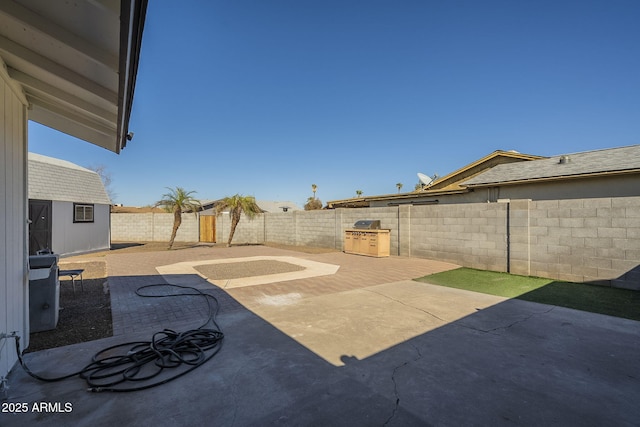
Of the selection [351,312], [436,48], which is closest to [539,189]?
[436,48]

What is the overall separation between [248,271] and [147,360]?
573 cm

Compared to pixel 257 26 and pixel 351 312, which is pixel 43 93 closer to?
pixel 351 312

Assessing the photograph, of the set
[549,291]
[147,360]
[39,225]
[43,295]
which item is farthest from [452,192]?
[39,225]

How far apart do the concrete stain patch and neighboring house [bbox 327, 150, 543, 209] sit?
9.16 m

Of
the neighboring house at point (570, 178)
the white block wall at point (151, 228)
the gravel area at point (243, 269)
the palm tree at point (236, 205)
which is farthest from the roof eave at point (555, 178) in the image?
the white block wall at point (151, 228)

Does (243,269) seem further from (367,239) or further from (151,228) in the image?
(151,228)

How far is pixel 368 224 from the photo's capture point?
41.3 ft

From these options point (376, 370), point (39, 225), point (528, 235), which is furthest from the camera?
point (39, 225)

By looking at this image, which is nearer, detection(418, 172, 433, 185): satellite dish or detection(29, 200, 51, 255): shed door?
detection(29, 200, 51, 255): shed door

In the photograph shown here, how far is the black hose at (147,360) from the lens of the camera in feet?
9.10

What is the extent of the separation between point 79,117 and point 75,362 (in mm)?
3164

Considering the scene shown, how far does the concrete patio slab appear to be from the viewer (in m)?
2.26

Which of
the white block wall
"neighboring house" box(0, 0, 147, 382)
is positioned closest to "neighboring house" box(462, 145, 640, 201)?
"neighboring house" box(0, 0, 147, 382)

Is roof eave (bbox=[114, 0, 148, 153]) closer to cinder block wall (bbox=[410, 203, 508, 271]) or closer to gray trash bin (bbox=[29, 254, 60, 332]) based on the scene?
gray trash bin (bbox=[29, 254, 60, 332])
